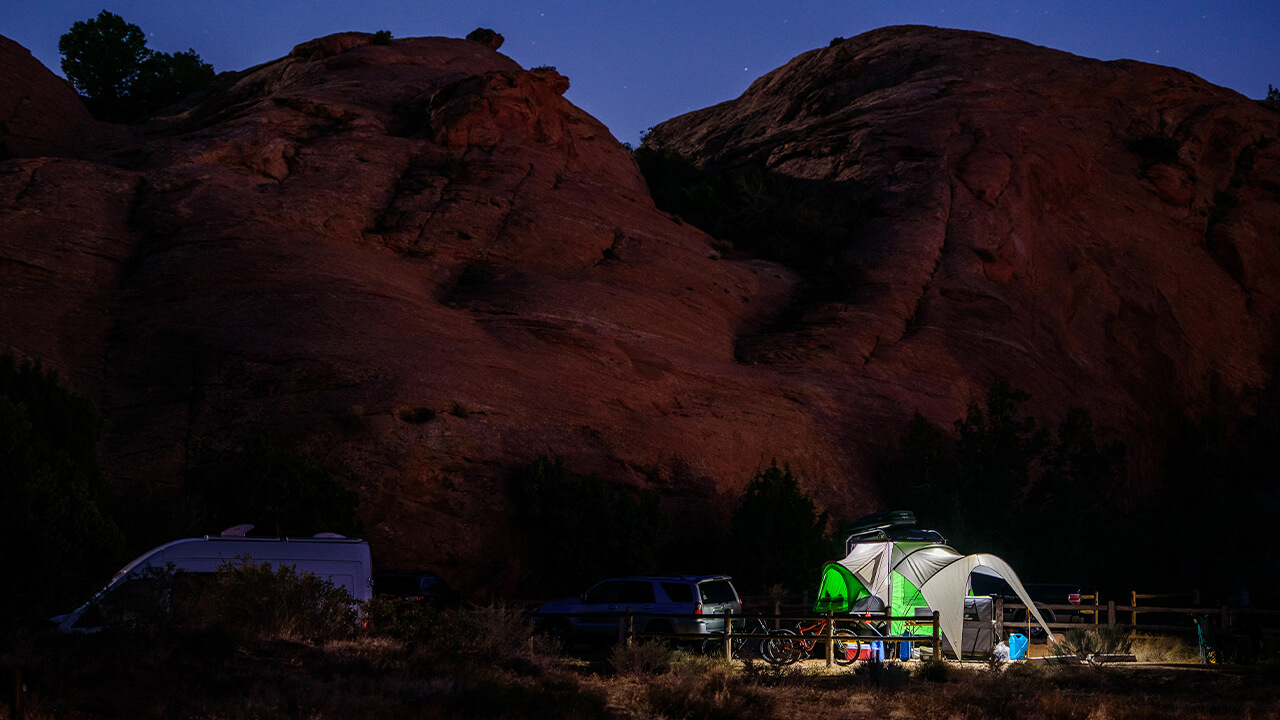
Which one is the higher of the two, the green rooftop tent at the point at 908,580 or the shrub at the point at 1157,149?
the shrub at the point at 1157,149

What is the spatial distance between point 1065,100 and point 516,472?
150 feet

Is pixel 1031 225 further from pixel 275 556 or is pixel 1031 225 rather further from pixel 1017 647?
pixel 275 556

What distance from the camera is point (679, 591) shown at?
71.1 feet

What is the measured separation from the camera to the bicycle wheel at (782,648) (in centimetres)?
1900

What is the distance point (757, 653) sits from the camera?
20.8 metres

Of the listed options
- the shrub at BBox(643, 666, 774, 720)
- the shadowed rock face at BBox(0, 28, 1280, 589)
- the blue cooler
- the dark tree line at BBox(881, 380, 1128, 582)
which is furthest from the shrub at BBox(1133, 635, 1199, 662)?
the shrub at BBox(643, 666, 774, 720)

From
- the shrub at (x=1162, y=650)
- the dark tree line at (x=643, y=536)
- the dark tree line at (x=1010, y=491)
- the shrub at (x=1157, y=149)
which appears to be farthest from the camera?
the shrub at (x=1157, y=149)

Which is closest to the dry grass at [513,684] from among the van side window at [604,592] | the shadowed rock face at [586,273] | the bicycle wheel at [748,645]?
the bicycle wheel at [748,645]

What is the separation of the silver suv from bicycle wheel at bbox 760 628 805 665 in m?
1.06

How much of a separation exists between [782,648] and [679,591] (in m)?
2.44

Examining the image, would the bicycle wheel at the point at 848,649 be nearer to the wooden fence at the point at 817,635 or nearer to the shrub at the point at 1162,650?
the wooden fence at the point at 817,635

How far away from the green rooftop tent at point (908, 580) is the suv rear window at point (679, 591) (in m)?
3.01

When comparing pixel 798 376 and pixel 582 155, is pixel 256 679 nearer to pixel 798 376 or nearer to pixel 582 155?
pixel 798 376

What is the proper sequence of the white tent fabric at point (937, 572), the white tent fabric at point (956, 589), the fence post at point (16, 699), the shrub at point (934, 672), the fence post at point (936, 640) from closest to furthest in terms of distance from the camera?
the fence post at point (16, 699) → the shrub at point (934, 672) → the fence post at point (936, 640) → the white tent fabric at point (956, 589) → the white tent fabric at point (937, 572)
